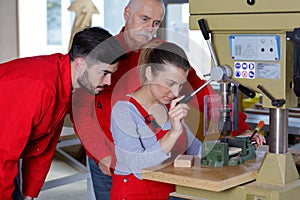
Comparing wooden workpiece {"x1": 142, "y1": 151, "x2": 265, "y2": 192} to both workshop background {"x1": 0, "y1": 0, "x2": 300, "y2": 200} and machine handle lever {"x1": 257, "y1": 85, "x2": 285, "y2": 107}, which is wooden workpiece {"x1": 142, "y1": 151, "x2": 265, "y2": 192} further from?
workshop background {"x1": 0, "y1": 0, "x2": 300, "y2": 200}

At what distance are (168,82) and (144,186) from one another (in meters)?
0.35

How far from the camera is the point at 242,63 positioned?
176 cm

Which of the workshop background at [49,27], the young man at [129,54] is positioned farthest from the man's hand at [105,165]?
the workshop background at [49,27]

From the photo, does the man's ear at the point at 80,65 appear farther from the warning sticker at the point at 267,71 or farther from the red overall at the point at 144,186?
the warning sticker at the point at 267,71

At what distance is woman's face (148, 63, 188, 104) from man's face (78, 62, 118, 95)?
172 millimetres

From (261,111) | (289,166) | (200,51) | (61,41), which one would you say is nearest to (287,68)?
(289,166)

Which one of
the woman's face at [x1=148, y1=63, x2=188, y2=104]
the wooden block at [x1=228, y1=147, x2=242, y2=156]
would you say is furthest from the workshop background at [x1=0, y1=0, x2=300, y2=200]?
the wooden block at [x1=228, y1=147, x2=242, y2=156]

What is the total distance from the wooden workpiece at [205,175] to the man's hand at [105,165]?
70cm

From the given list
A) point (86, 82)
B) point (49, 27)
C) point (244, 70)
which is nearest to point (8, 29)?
point (49, 27)

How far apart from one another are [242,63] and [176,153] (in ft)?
1.38

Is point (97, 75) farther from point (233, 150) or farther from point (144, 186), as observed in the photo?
point (233, 150)

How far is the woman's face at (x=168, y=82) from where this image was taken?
1988mm

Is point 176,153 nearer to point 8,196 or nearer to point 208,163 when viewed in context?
point 208,163

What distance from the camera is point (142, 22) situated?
248cm
